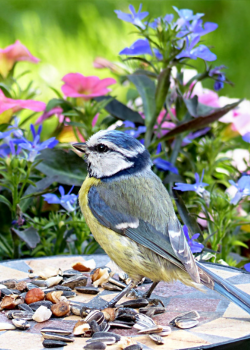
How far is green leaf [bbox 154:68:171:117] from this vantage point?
1900 millimetres

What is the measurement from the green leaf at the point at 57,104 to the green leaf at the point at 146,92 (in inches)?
11.5

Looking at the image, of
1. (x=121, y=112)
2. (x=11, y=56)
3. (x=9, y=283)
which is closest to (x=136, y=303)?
(x=9, y=283)

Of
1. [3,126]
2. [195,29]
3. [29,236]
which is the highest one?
[195,29]

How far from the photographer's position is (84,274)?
5.35 ft

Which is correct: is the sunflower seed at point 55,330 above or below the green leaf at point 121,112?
Result: below

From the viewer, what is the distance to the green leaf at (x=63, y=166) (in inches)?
77.0

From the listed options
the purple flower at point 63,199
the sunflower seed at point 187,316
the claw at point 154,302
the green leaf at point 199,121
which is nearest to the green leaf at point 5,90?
the purple flower at point 63,199

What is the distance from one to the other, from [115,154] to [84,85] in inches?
30.2

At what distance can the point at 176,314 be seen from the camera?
133 centimetres

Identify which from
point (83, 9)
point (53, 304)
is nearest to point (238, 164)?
point (53, 304)

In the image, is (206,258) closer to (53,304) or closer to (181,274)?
(181,274)

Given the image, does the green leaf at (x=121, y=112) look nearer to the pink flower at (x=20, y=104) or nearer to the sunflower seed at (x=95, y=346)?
the pink flower at (x=20, y=104)

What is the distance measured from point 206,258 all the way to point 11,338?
0.74 meters

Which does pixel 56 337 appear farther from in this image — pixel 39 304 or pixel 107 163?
pixel 107 163
